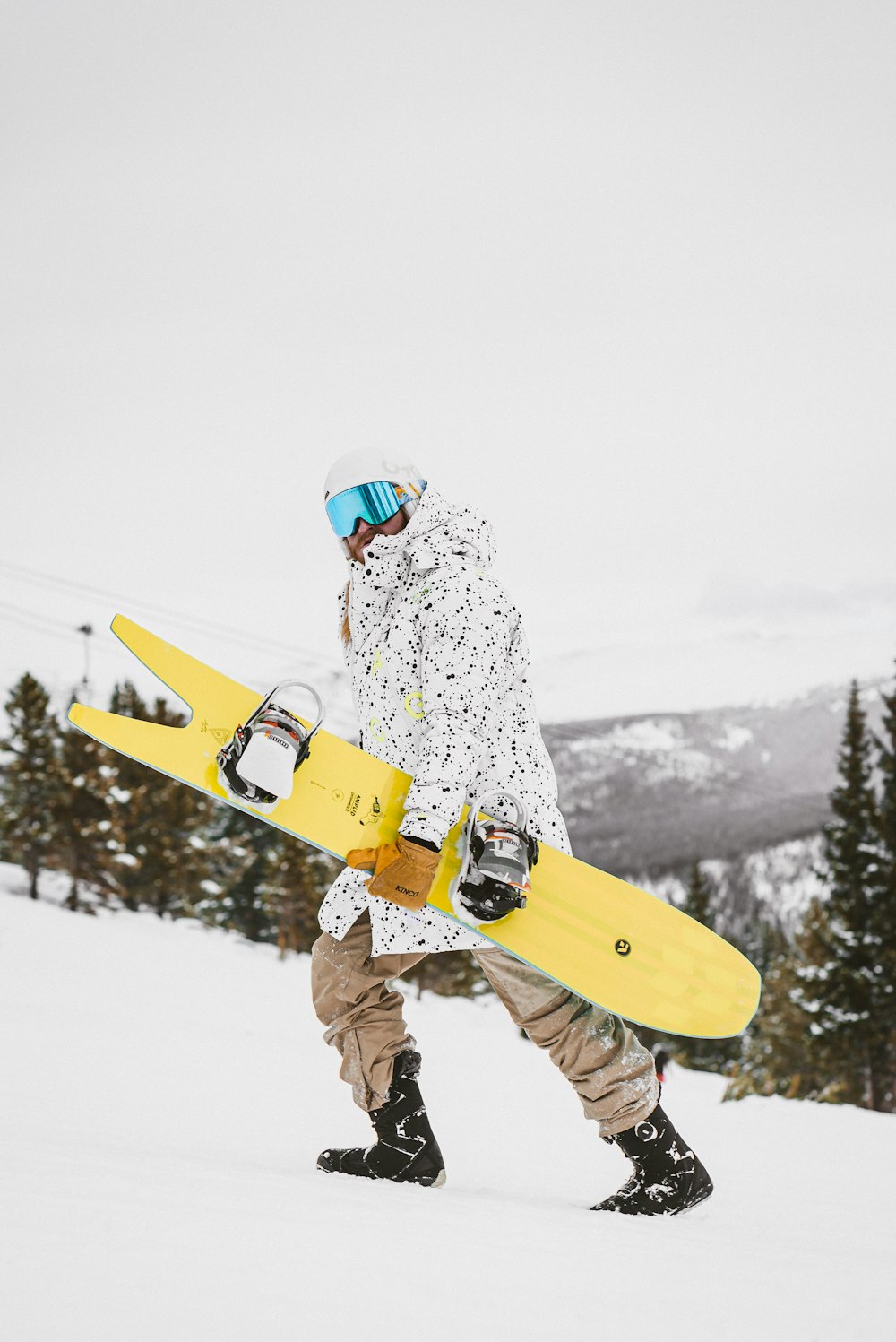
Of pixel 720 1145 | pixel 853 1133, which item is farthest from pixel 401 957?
pixel 853 1133

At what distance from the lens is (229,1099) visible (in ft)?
15.3

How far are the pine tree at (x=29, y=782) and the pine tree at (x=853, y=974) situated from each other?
74.5 feet

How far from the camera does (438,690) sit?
2.64m

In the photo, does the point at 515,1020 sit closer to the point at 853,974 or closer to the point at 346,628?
the point at 346,628

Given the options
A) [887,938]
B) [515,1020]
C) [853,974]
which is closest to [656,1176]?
[515,1020]

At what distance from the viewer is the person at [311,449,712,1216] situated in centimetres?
261

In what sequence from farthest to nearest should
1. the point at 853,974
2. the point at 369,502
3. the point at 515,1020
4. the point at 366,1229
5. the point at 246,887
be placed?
the point at 246,887 < the point at 853,974 < the point at 369,502 < the point at 515,1020 < the point at 366,1229

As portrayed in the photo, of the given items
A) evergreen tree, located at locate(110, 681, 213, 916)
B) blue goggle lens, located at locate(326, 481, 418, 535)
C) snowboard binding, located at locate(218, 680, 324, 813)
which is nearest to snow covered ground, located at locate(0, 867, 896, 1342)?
snowboard binding, located at locate(218, 680, 324, 813)

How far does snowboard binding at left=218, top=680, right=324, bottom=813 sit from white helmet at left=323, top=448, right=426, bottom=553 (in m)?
0.60

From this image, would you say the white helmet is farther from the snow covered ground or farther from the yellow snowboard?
the snow covered ground

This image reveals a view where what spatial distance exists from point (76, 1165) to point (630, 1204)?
1.47 metres

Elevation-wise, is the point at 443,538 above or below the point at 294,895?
below

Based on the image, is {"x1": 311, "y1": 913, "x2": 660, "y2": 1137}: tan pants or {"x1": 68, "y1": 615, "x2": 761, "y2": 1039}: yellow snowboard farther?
{"x1": 68, "y1": 615, "x2": 761, "y2": 1039}: yellow snowboard

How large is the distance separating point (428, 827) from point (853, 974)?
27.9m
